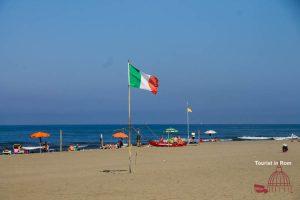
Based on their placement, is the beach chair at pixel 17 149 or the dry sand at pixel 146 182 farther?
the beach chair at pixel 17 149

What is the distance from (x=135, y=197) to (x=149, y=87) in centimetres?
648

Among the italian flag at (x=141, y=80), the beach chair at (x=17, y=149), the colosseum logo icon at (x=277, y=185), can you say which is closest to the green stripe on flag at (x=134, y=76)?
the italian flag at (x=141, y=80)

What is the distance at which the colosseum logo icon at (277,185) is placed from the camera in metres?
12.9

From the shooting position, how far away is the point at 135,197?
1189cm

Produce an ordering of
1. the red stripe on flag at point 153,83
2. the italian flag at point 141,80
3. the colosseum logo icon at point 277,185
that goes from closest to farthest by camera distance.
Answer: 1. the colosseum logo icon at point 277,185
2. the italian flag at point 141,80
3. the red stripe on flag at point 153,83

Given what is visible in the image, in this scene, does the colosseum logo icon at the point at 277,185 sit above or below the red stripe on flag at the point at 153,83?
below

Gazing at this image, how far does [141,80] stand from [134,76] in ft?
1.00

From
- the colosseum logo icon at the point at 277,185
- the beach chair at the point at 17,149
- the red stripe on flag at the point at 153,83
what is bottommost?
the colosseum logo icon at the point at 277,185

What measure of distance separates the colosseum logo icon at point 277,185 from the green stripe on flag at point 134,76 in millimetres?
5768

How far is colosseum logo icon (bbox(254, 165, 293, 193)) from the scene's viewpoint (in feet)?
42.2

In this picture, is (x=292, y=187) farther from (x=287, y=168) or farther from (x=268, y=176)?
(x=287, y=168)

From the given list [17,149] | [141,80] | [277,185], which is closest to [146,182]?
[277,185]

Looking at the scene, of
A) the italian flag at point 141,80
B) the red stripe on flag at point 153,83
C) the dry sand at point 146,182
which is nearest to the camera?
the dry sand at point 146,182

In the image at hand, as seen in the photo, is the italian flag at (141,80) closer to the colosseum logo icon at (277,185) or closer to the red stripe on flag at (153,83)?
the red stripe on flag at (153,83)
